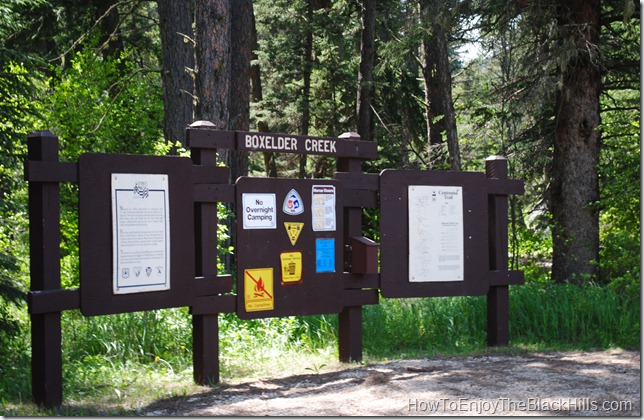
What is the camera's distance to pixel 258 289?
6.94m

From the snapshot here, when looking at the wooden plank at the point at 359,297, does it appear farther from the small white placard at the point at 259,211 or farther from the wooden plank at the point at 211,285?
the wooden plank at the point at 211,285

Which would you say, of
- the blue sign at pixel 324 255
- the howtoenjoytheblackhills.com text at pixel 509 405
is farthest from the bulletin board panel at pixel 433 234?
the howtoenjoytheblackhills.com text at pixel 509 405

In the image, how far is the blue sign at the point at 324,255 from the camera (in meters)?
7.36

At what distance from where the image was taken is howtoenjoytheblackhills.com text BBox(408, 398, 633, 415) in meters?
5.52

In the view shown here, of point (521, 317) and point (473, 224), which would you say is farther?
point (521, 317)

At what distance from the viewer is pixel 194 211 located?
6.78 metres

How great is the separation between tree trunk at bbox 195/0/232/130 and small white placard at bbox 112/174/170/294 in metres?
4.03

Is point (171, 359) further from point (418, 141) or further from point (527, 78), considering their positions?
point (418, 141)

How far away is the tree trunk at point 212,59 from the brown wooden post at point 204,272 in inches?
138

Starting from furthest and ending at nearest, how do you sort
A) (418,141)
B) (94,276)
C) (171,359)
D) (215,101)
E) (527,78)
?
(418,141)
(527,78)
(215,101)
(171,359)
(94,276)

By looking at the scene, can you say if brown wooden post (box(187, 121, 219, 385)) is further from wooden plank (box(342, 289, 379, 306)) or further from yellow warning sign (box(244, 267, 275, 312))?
wooden plank (box(342, 289, 379, 306))

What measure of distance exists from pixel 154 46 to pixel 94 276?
54.5 feet

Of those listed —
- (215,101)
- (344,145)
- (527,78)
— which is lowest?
(344,145)

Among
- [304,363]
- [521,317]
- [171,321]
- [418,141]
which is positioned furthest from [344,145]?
[418,141]
